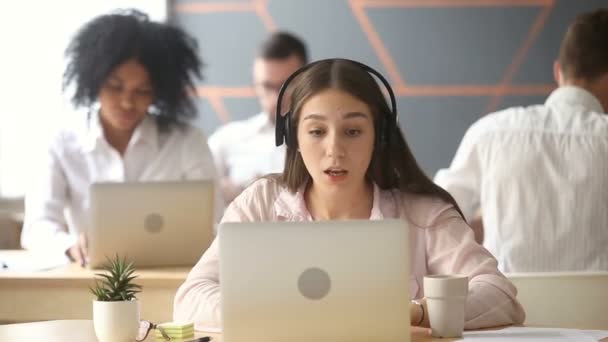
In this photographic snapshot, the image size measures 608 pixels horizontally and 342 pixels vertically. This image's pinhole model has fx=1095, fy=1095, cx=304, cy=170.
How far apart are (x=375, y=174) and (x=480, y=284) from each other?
43 centimetres

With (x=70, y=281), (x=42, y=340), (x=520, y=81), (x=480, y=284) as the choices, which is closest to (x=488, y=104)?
(x=520, y=81)

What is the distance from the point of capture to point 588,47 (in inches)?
142

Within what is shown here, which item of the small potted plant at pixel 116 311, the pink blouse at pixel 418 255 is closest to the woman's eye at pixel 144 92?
the pink blouse at pixel 418 255

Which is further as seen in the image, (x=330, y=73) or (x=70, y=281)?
(x=70, y=281)

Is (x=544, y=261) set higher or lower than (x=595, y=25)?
lower

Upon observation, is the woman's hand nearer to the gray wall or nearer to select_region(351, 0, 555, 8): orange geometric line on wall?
the gray wall

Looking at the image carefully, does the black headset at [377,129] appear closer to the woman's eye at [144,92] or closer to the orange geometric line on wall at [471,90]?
the woman's eye at [144,92]

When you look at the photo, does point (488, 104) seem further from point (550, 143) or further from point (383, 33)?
point (550, 143)

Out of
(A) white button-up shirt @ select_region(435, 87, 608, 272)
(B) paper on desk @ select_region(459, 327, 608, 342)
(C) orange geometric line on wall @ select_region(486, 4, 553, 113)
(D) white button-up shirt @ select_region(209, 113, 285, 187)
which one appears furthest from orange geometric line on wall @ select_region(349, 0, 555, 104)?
(B) paper on desk @ select_region(459, 327, 608, 342)

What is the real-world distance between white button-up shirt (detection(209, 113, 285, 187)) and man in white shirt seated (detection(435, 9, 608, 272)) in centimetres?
213

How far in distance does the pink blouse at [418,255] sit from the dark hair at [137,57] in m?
1.68

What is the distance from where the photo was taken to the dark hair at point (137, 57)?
13.7 feet

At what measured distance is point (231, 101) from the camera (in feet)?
21.2

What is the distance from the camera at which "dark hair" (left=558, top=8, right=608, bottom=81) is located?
11.8 feet
